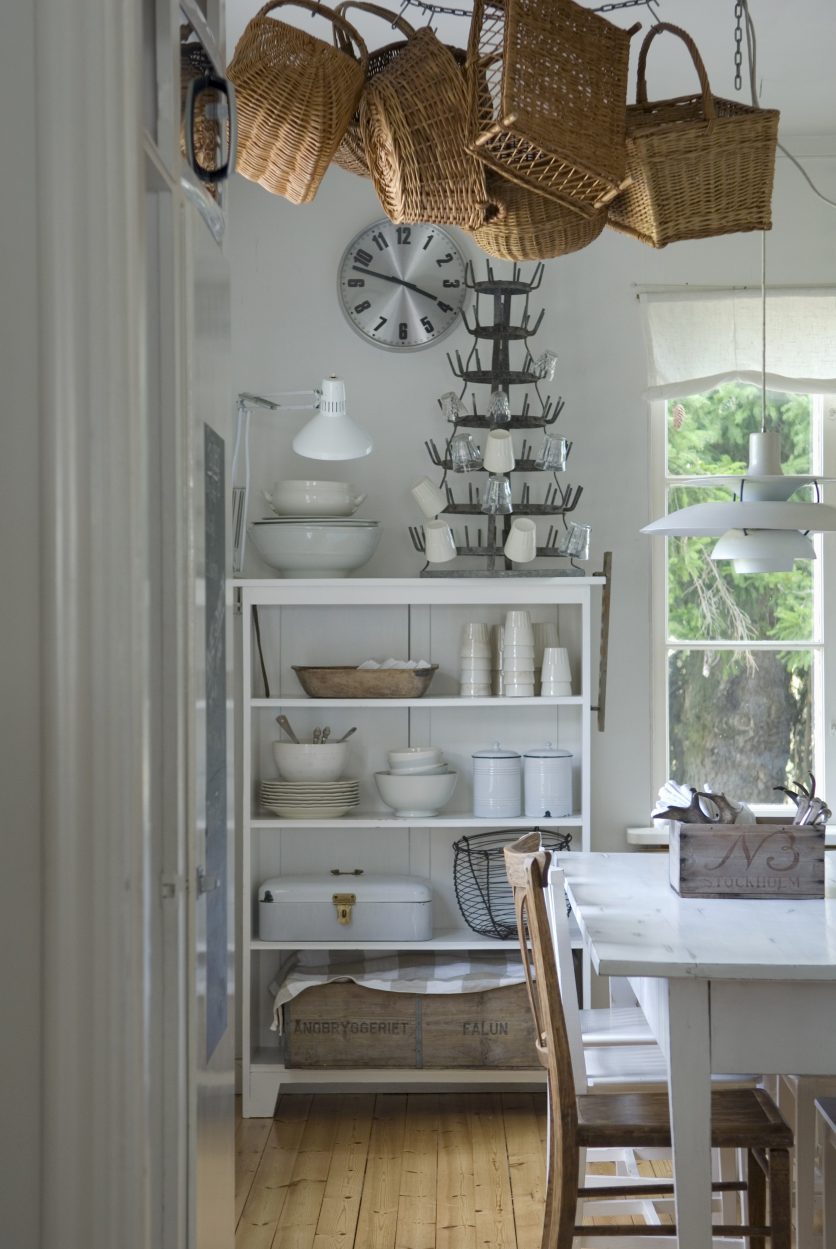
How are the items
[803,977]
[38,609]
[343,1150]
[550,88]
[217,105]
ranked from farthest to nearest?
[343,1150], [803,977], [550,88], [217,105], [38,609]

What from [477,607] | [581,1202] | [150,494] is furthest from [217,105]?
[477,607]

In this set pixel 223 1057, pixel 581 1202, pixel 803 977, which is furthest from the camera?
pixel 581 1202

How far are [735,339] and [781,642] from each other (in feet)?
3.21

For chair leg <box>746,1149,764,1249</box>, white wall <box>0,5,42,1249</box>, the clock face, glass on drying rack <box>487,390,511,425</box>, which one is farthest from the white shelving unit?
white wall <box>0,5,42,1249</box>

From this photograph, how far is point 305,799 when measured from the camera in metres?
3.66

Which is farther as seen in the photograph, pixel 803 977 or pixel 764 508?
pixel 764 508

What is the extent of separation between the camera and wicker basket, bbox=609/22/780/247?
204 centimetres

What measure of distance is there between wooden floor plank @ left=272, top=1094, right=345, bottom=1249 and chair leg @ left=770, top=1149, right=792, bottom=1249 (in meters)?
1.12

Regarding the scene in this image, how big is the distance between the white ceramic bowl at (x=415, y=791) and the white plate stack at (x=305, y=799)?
14 cm

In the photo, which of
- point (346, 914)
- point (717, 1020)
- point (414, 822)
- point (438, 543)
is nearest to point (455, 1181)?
point (346, 914)

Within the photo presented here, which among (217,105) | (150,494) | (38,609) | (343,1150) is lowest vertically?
(343,1150)

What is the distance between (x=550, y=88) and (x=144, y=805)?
1385 millimetres

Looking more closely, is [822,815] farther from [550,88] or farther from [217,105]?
[217,105]

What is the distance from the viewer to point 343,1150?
10.9 ft
